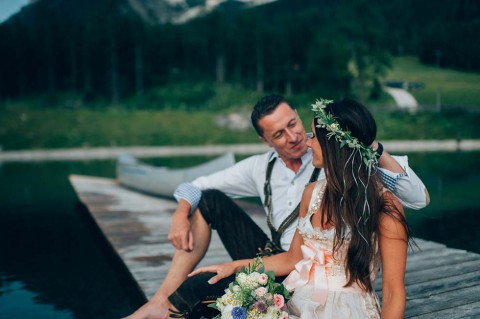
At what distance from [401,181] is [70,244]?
23.1ft

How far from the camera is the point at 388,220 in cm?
213

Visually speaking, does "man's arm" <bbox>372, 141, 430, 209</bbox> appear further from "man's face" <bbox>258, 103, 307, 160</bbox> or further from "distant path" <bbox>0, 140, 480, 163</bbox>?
"distant path" <bbox>0, 140, 480, 163</bbox>

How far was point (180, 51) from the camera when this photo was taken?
2392 inches

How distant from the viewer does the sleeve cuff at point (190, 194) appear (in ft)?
11.3

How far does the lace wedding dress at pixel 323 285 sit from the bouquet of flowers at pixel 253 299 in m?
0.11

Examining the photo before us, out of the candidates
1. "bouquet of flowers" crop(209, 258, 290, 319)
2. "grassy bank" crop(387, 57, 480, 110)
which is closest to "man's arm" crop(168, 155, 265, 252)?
"bouquet of flowers" crop(209, 258, 290, 319)

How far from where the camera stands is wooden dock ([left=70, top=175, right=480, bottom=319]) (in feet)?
11.8

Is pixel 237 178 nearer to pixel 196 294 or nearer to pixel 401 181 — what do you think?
pixel 196 294

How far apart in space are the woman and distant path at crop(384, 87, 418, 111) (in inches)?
1446

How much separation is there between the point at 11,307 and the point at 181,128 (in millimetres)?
29166

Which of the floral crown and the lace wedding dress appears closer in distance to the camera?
the floral crown

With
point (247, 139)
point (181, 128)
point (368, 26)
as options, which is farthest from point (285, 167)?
point (368, 26)

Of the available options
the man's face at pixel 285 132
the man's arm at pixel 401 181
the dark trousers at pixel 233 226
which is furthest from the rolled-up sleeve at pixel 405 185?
the dark trousers at pixel 233 226

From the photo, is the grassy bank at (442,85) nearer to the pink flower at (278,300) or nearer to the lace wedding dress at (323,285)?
the lace wedding dress at (323,285)
